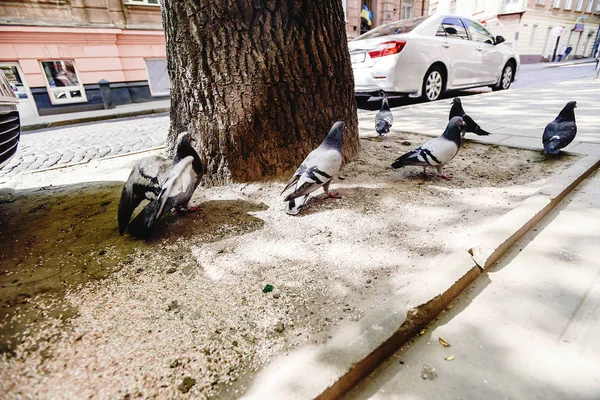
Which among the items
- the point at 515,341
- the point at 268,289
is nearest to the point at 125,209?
the point at 268,289

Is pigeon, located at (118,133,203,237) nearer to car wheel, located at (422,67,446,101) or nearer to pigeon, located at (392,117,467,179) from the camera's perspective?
pigeon, located at (392,117,467,179)

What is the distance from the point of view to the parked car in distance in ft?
8.52

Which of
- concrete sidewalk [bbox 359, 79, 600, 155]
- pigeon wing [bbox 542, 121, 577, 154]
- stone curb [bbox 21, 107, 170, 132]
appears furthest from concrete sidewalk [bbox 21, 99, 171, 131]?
pigeon wing [bbox 542, 121, 577, 154]

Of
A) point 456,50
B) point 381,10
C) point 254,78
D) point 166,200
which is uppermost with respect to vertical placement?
point 381,10

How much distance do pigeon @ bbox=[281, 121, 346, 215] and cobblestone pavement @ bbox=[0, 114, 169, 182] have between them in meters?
3.66

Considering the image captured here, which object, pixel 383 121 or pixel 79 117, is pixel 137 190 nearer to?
pixel 383 121

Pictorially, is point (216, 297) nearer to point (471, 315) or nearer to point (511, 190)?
point (471, 315)

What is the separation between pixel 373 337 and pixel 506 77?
37.7 feet

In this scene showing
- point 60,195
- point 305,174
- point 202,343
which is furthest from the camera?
point 60,195

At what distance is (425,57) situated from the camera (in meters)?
7.09

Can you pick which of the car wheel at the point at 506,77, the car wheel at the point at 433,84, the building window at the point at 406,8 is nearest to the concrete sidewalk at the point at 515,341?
the car wheel at the point at 433,84

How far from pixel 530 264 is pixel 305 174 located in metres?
1.53

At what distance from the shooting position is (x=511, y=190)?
277 centimetres

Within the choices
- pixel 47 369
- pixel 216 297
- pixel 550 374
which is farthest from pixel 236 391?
pixel 550 374
